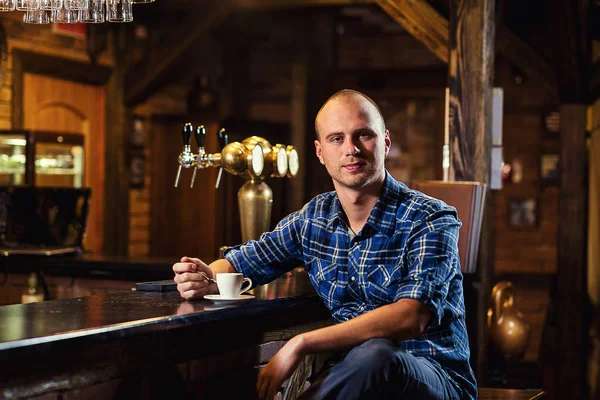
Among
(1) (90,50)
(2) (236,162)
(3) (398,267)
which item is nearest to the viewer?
(3) (398,267)

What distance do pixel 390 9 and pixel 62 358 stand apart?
3636mm

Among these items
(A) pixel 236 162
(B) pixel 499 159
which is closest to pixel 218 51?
(B) pixel 499 159

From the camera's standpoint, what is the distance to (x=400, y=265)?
2.43 meters

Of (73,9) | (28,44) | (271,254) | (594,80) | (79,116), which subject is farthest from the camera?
(79,116)

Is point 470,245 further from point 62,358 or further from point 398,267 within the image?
point 62,358

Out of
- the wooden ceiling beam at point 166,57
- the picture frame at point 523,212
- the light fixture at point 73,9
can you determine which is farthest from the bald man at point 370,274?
the picture frame at point 523,212

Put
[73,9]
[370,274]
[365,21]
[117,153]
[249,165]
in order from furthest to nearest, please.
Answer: [365,21] → [117,153] → [249,165] → [73,9] → [370,274]

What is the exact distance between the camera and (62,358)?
6.23 ft

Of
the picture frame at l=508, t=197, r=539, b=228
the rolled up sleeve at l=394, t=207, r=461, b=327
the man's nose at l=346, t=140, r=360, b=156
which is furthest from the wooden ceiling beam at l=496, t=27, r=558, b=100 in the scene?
the rolled up sleeve at l=394, t=207, r=461, b=327

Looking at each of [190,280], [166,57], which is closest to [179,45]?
[166,57]

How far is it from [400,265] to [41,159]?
495cm

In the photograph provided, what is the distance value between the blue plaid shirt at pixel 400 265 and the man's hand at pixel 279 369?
306mm

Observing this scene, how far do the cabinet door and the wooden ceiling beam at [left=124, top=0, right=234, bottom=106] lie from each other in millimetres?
294

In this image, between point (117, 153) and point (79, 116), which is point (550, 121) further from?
point (79, 116)
